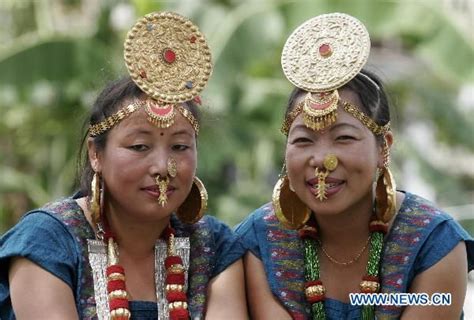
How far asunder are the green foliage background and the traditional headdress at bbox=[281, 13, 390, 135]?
300cm

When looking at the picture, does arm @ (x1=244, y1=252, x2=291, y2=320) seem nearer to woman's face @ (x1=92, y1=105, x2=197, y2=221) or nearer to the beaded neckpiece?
the beaded neckpiece

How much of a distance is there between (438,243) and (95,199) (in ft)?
4.56

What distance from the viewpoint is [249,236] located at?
13.7 feet

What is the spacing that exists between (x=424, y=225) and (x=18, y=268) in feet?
5.37

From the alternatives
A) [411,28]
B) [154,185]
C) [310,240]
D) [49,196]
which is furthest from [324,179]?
[49,196]

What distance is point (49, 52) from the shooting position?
865 cm

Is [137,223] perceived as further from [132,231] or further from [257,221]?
[257,221]

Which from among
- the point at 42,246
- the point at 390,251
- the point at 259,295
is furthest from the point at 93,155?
the point at 390,251

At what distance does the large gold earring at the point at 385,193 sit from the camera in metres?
4.02

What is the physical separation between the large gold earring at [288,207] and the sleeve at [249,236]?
150mm

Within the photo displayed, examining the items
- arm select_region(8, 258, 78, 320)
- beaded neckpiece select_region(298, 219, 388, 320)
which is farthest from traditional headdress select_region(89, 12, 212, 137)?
beaded neckpiece select_region(298, 219, 388, 320)

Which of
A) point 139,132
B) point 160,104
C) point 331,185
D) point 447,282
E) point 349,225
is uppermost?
point 160,104

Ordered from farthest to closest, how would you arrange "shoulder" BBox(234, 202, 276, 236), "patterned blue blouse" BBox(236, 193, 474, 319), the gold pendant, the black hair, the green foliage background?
the green foliage background
"shoulder" BBox(234, 202, 276, 236)
"patterned blue blouse" BBox(236, 193, 474, 319)
the black hair
the gold pendant

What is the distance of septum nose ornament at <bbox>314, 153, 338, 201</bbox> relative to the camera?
3.81 metres
